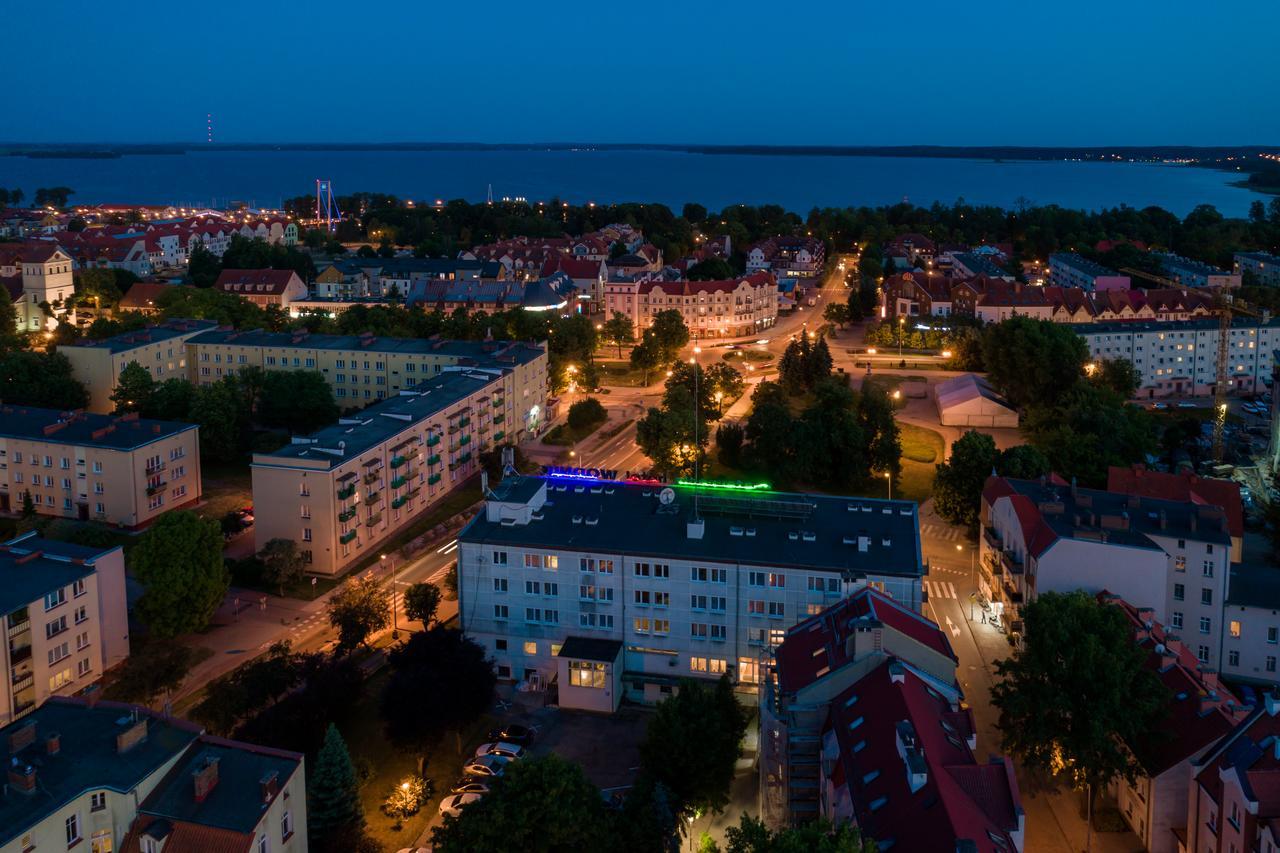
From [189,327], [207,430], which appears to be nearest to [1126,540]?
[207,430]

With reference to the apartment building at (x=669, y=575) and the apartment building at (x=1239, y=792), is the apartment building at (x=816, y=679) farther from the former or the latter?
the apartment building at (x=1239, y=792)

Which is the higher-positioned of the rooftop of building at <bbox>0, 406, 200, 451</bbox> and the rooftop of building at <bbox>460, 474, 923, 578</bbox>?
the rooftop of building at <bbox>0, 406, 200, 451</bbox>

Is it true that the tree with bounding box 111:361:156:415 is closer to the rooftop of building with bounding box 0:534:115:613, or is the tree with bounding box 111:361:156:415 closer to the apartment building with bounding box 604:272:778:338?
the rooftop of building with bounding box 0:534:115:613

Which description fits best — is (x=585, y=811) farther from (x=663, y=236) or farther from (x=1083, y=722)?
(x=663, y=236)

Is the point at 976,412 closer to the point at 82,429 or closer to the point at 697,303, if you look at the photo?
the point at 697,303

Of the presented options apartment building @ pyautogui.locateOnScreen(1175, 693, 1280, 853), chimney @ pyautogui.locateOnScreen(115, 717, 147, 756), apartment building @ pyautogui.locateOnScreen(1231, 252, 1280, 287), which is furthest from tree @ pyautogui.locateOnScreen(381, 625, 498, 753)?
apartment building @ pyautogui.locateOnScreen(1231, 252, 1280, 287)

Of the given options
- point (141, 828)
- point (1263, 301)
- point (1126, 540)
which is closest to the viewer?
point (141, 828)
